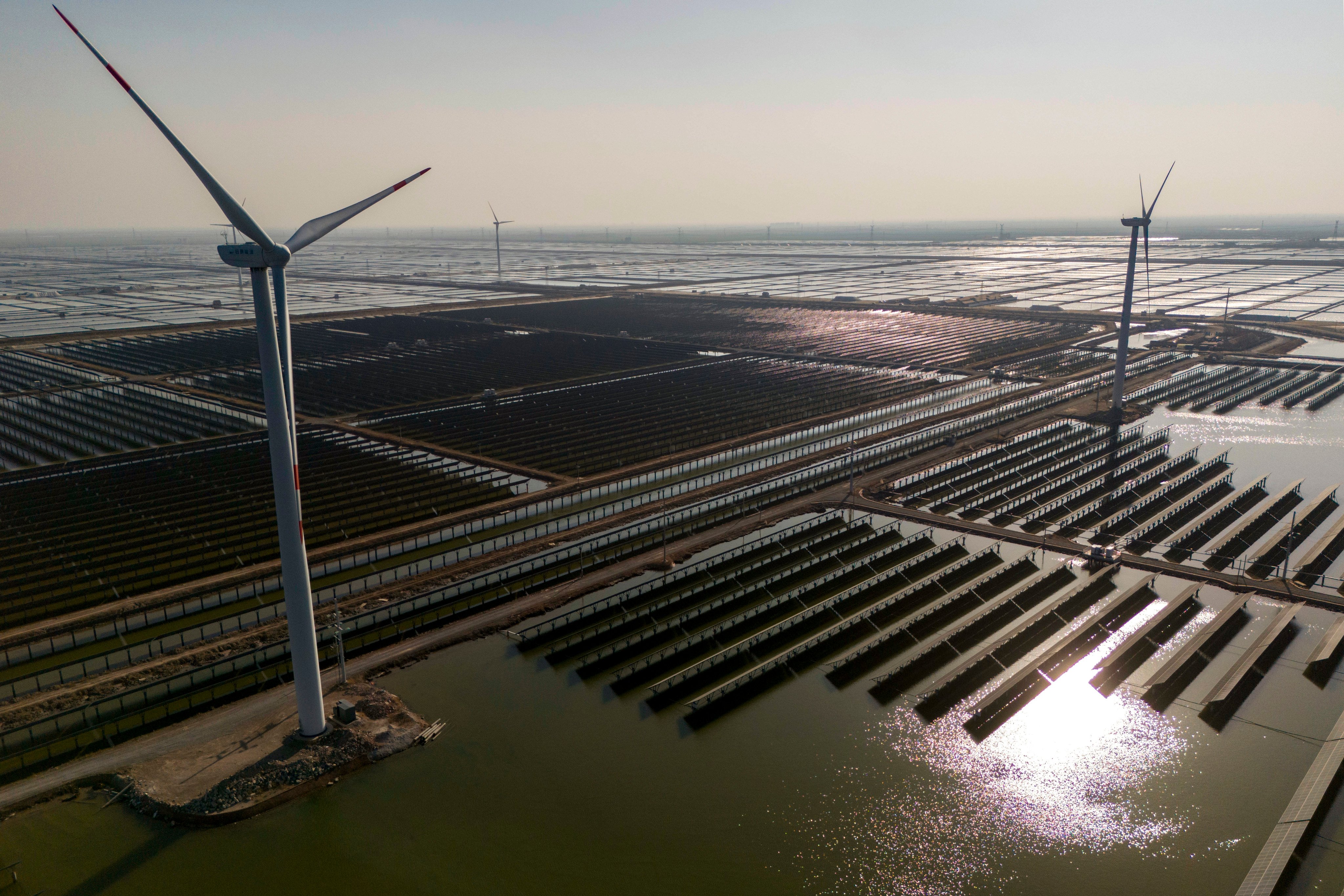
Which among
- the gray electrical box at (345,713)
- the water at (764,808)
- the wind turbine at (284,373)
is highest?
the wind turbine at (284,373)

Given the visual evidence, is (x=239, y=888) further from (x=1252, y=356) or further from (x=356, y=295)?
(x=356, y=295)

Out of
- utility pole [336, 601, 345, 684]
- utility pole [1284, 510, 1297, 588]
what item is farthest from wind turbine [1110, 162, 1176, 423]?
utility pole [336, 601, 345, 684]

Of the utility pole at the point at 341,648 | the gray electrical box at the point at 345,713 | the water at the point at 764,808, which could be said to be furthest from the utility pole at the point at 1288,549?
the utility pole at the point at 341,648

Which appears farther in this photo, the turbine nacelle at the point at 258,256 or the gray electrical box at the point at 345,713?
the gray electrical box at the point at 345,713

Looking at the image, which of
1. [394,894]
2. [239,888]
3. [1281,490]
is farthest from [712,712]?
[1281,490]

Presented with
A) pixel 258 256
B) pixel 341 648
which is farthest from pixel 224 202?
pixel 341 648

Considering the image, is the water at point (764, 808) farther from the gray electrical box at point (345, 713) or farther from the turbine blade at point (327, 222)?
the turbine blade at point (327, 222)

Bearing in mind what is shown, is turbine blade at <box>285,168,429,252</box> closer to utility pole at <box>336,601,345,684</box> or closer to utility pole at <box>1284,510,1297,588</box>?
utility pole at <box>336,601,345,684</box>

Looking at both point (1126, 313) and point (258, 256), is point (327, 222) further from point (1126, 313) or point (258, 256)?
point (1126, 313)
